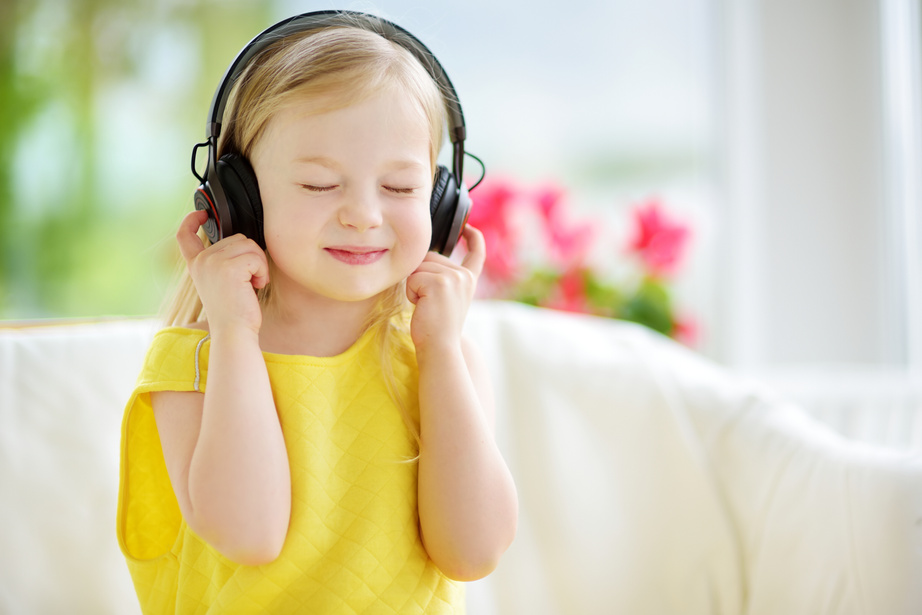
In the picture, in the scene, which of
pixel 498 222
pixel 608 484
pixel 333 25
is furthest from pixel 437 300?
pixel 498 222

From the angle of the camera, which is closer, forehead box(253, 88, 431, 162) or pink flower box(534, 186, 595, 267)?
forehead box(253, 88, 431, 162)

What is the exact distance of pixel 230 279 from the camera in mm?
715

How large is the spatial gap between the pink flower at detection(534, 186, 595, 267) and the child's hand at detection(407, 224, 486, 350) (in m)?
0.83

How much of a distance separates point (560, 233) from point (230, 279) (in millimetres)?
1019

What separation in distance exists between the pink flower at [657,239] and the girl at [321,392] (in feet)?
3.19

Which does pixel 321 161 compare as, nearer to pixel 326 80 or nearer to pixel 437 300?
pixel 326 80

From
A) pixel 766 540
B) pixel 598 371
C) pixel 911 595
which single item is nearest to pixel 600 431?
pixel 598 371

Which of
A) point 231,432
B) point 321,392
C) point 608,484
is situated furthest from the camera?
point 608,484

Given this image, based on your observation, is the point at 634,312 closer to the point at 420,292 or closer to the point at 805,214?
the point at 805,214

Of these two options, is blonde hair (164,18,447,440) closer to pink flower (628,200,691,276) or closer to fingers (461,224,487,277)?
fingers (461,224,487,277)

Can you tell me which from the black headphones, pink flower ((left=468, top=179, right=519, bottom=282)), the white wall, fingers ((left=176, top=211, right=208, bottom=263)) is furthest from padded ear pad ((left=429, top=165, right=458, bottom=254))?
the white wall

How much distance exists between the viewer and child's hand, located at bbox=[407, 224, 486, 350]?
790 mm

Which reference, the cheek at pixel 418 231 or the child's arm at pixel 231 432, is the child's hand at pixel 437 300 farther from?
the child's arm at pixel 231 432

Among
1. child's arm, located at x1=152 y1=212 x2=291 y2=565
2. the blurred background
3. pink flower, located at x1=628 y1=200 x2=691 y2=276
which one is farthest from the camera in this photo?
the blurred background
